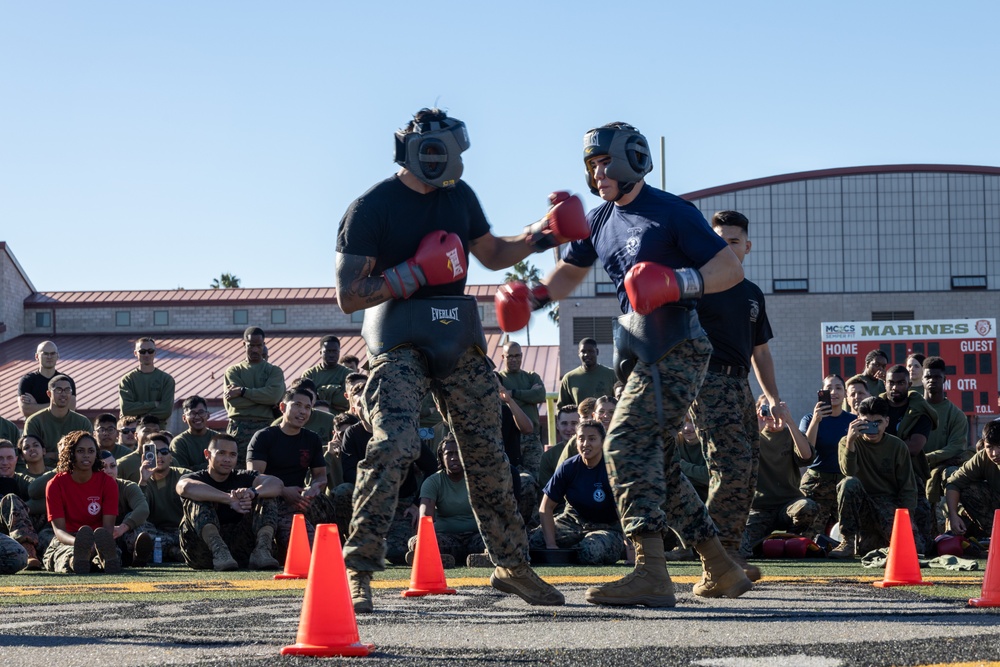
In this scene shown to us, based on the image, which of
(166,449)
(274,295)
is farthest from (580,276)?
(274,295)

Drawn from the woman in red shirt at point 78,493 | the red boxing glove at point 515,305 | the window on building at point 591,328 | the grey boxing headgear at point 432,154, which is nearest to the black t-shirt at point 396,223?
the grey boxing headgear at point 432,154

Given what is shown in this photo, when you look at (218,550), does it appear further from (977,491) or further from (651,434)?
(977,491)

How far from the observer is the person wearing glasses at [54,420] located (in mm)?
12859

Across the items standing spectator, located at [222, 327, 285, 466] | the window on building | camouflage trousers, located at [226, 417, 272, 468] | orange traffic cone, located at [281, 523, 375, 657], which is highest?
the window on building

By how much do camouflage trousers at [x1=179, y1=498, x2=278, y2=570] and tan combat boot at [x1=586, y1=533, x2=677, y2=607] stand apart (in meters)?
5.42

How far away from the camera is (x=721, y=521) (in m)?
6.77

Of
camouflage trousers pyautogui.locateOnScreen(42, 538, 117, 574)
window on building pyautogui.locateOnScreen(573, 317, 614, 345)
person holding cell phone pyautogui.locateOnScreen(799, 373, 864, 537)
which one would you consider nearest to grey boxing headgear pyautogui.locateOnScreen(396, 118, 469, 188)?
camouflage trousers pyautogui.locateOnScreen(42, 538, 117, 574)

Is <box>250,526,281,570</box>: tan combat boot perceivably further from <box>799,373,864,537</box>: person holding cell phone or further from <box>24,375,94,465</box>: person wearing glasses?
<box>799,373,864,537</box>: person holding cell phone

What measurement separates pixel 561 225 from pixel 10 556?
6.34m

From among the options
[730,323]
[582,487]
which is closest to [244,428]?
[582,487]

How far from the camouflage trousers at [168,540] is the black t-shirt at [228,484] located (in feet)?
3.09

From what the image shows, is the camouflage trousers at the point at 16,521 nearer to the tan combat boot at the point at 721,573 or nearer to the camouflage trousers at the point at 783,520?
the camouflage trousers at the point at 783,520

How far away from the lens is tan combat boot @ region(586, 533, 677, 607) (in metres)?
5.61

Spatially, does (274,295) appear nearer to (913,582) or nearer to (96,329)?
(96,329)
